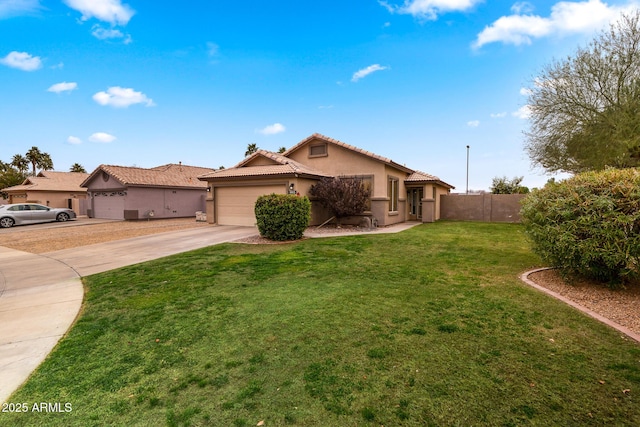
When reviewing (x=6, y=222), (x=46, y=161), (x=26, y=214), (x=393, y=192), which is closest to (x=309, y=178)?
(x=393, y=192)

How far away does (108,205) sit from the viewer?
25.1 m

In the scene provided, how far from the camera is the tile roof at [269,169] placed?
15.9 meters

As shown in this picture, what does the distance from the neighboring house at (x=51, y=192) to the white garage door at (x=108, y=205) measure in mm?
4735

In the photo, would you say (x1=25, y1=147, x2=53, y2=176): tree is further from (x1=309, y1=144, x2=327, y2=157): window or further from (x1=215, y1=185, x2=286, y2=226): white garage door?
(x1=309, y1=144, x2=327, y2=157): window

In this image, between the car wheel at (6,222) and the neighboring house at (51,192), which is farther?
the neighboring house at (51,192)

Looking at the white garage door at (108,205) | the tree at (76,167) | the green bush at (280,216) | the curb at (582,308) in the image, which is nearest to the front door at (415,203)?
the green bush at (280,216)

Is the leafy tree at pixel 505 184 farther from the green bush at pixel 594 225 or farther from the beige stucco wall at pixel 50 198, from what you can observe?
the beige stucco wall at pixel 50 198

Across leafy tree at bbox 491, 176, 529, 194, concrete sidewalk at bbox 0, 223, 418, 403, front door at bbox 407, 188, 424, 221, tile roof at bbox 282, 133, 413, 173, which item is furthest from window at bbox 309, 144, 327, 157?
leafy tree at bbox 491, 176, 529, 194

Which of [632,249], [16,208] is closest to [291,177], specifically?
[632,249]

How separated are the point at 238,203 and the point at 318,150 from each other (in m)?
5.80

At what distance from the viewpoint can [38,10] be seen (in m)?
13.1

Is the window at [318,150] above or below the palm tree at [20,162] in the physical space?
below

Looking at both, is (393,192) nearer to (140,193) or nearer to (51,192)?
(140,193)

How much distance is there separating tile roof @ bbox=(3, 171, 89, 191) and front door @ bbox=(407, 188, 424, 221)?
33618 mm
